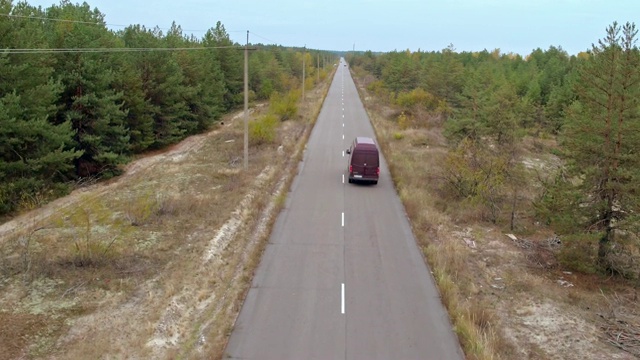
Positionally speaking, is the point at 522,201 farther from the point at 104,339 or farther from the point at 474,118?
the point at 104,339

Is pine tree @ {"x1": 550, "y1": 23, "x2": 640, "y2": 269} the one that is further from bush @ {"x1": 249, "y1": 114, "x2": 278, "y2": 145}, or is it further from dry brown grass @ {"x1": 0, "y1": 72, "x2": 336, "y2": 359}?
bush @ {"x1": 249, "y1": 114, "x2": 278, "y2": 145}

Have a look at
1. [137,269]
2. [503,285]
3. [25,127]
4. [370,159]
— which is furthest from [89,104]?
[503,285]

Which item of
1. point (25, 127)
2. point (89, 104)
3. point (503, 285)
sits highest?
point (89, 104)

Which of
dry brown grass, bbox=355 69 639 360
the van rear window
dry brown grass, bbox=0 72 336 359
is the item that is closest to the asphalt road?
dry brown grass, bbox=355 69 639 360

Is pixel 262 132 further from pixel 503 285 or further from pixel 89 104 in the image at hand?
pixel 503 285

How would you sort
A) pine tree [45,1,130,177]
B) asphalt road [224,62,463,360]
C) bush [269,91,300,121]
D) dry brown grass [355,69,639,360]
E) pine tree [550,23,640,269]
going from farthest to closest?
bush [269,91,300,121] → pine tree [45,1,130,177] → pine tree [550,23,640,269] → dry brown grass [355,69,639,360] → asphalt road [224,62,463,360]

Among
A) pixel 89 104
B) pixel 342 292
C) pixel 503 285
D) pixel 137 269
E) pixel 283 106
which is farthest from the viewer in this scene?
pixel 283 106

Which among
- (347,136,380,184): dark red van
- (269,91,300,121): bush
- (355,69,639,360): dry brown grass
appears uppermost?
(269,91,300,121): bush

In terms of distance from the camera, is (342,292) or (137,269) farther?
(137,269)

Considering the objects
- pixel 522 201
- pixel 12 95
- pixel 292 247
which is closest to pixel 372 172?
pixel 522 201
